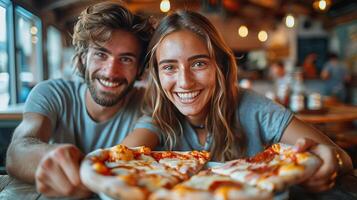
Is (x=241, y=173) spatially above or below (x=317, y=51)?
below

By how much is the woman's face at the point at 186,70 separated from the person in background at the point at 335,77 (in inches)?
288

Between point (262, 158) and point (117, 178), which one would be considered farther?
point (262, 158)

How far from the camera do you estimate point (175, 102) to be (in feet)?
4.57

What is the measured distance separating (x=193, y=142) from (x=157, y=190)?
0.77 meters

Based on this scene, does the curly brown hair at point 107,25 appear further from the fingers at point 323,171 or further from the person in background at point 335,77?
the person in background at point 335,77

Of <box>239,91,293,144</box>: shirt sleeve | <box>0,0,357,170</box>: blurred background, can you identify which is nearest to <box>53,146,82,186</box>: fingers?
<box>239,91,293,144</box>: shirt sleeve

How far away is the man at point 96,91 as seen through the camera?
5.08ft

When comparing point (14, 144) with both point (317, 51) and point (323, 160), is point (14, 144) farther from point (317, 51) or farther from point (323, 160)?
point (317, 51)

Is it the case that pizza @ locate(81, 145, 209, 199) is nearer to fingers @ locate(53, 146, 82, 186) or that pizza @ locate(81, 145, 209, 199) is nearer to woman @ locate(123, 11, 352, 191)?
fingers @ locate(53, 146, 82, 186)

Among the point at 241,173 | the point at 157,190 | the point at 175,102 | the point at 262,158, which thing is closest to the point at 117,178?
the point at 157,190

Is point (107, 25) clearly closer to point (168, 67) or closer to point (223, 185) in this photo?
point (168, 67)

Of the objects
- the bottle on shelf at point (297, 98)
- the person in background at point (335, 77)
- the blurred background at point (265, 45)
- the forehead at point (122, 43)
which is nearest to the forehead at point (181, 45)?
the forehead at point (122, 43)

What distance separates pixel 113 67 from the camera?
5.07ft

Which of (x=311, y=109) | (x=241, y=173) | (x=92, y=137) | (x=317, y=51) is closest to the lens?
(x=241, y=173)
